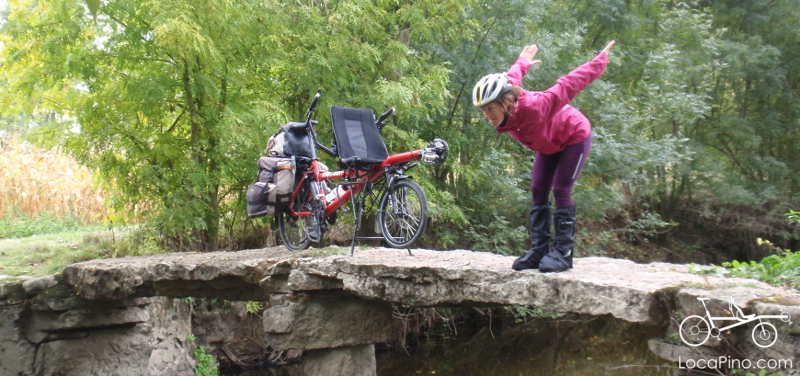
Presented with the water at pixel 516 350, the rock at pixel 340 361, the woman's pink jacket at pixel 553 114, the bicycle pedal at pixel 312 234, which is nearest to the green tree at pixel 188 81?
the bicycle pedal at pixel 312 234

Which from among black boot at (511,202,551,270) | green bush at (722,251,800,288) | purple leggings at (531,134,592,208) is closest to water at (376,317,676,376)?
green bush at (722,251,800,288)

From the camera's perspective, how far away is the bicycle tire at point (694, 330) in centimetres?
330

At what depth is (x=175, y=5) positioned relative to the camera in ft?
22.0

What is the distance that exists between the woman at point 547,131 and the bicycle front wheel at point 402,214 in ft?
2.93

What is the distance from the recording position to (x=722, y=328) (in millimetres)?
3207

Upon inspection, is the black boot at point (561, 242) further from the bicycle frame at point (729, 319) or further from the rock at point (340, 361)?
the rock at point (340, 361)

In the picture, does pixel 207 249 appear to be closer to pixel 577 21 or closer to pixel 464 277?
pixel 464 277

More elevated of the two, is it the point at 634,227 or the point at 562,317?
the point at 634,227

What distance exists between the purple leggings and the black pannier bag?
2517 millimetres

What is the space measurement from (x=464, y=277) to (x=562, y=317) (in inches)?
187

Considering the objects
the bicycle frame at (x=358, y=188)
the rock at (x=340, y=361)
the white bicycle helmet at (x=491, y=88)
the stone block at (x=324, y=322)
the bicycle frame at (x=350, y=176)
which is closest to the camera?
the white bicycle helmet at (x=491, y=88)

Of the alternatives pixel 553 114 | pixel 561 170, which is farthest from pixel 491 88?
pixel 561 170

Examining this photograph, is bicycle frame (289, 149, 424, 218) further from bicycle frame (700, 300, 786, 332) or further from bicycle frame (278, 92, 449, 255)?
bicycle frame (700, 300, 786, 332)

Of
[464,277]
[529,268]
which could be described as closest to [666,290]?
[529,268]
